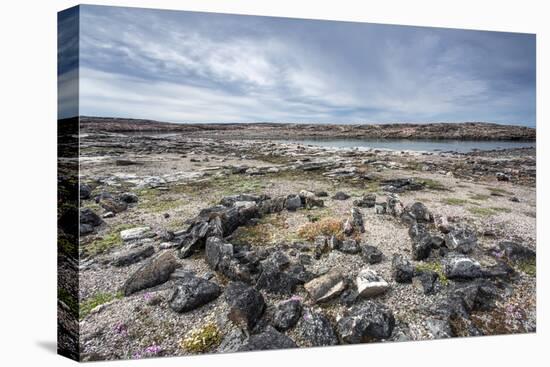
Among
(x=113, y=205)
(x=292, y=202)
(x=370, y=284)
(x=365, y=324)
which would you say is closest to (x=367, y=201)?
(x=292, y=202)

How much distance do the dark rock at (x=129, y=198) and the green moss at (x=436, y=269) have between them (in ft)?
17.1

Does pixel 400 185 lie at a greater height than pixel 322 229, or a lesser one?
greater

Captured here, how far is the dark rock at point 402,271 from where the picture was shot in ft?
22.9

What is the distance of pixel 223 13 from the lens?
22.6ft

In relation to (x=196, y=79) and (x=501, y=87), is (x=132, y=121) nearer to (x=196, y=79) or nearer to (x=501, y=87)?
(x=196, y=79)

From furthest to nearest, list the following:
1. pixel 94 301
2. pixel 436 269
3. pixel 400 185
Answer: pixel 400 185 < pixel 436 269 < pixel 94 301

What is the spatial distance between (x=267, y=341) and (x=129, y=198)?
10.8ft

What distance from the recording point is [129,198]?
662cm

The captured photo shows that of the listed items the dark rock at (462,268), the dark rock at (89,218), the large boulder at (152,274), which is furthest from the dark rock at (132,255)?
the dark rock at (462,268)

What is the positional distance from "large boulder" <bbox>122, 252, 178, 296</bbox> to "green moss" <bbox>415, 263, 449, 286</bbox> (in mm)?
4403

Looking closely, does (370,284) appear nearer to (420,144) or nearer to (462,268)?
(462,268)

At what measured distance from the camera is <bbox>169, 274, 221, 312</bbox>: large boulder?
6082mm

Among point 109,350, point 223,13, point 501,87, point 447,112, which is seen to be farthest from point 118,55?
point 501,87

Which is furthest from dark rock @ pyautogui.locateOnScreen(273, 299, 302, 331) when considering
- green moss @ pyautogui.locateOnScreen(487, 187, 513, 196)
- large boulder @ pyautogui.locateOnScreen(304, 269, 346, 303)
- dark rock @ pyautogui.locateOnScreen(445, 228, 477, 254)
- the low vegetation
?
green moss @ pyautogui.locateOnScreen(487, 187, 513, 196)
